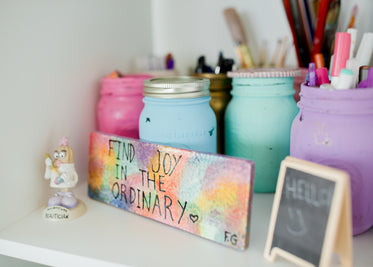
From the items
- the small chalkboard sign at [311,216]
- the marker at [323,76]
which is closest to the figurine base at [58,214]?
the small chalkboard sign at [311,216]

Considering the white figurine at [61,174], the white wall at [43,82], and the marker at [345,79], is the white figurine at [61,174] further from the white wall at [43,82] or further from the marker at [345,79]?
the marker at [345,79]

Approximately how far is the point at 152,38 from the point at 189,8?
0.40ft

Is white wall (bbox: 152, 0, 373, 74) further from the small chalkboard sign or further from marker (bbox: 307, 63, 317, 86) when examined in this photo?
the small chalkboard sign

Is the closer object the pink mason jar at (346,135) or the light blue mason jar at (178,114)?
the pink mason jar at (346,135)

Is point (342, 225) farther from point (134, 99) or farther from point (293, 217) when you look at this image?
point (134, 99)

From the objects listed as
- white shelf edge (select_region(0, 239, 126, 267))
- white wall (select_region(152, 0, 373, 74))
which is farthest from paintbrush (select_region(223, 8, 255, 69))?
white shelf edge (select_region(0, 239, 126, 267))

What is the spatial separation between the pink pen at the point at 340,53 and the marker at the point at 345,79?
0.02 meters

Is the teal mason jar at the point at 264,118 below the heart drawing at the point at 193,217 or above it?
above

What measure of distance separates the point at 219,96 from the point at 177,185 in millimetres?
251

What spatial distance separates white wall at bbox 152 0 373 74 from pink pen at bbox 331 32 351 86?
0.38m

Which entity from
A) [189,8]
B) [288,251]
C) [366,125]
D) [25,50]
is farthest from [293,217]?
[189,8]

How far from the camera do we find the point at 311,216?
0.38m

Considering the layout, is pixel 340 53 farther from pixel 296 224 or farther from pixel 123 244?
pixel 123 244

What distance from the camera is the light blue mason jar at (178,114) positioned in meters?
0.53
